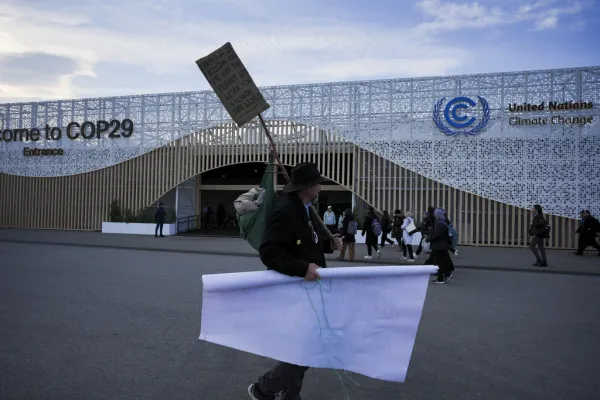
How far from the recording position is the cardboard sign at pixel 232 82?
4.38 metres

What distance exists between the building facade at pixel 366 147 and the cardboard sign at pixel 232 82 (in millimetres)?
18304

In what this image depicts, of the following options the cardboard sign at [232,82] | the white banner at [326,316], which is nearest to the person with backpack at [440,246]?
the cardboard sign at [232,82]

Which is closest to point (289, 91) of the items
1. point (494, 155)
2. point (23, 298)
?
point (494, 155)

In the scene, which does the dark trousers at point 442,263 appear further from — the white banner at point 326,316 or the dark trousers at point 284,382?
the dark trousers at point 284,382

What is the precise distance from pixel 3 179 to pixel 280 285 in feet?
102

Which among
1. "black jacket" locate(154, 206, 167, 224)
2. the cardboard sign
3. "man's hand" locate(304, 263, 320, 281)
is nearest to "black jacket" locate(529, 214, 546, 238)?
the cardboard sign

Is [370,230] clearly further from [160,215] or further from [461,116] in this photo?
[160,215]

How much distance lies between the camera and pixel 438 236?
33.2 ft

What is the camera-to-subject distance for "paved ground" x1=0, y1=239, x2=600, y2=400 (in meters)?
3.97

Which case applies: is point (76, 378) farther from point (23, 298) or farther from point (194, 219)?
point (194, 219)

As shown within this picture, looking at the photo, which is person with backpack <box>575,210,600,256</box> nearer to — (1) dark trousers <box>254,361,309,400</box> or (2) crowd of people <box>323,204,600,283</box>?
(2) crowd of people <box>323,204,600,283</box>

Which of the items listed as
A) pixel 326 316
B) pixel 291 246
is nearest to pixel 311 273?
pixel 291 246

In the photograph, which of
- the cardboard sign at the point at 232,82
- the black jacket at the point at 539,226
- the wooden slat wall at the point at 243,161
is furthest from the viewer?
the wooden slat wall at the point at 243,161

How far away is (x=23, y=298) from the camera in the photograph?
7332 millimetres
